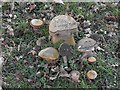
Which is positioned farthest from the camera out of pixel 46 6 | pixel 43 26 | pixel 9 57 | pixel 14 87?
pixel 46 6

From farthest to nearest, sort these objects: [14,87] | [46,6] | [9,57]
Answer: [46,6]
[9,57]
[14,87]

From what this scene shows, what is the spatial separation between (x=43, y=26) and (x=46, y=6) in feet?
1.24

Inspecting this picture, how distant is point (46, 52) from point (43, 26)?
1.63 ft

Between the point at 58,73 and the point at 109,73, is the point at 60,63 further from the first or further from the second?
the point at 109,73

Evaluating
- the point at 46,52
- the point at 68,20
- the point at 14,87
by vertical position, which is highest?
the point at 68,20

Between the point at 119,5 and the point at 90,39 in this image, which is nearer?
the point at 90,39

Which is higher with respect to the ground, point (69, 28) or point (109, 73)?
point (69, 28)

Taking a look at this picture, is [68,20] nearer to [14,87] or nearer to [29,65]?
[29,65]

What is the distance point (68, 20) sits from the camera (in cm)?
378

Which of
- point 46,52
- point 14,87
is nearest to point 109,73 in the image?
point 46,52

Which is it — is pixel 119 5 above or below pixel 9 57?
above

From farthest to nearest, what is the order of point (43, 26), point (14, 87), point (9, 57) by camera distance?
1. point (43, 26)
2. point (9, 57)
3. point (14, 87)

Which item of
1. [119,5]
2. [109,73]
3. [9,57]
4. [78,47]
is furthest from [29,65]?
[119,5]

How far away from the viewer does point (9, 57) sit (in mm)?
3875
